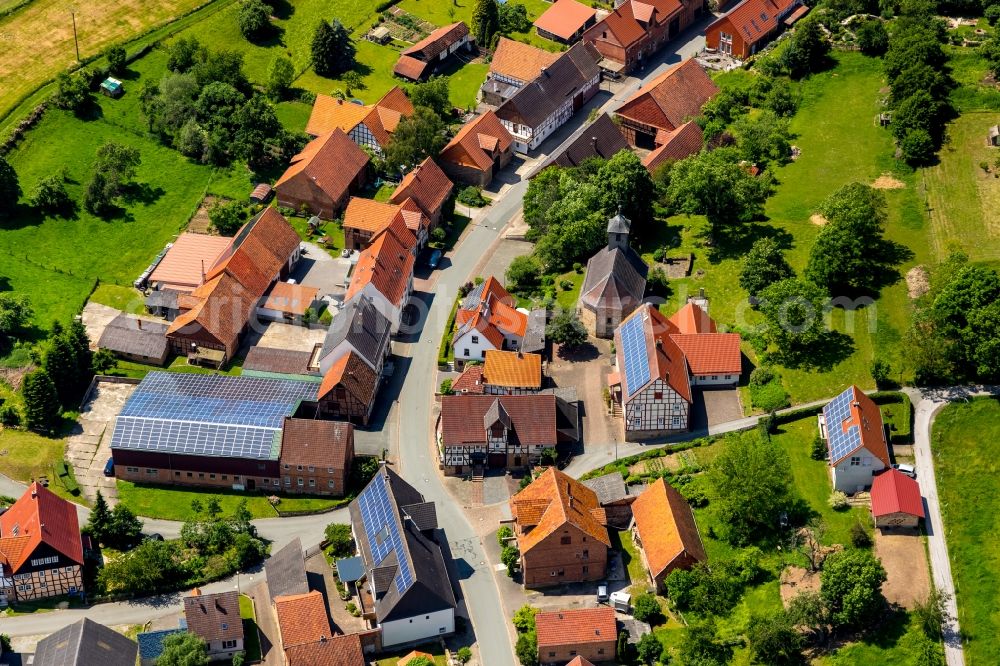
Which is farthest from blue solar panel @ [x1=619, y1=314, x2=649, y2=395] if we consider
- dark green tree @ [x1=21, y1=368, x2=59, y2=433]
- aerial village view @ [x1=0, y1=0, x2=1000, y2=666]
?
dark green tree @ [x1=21, y1=368, x2=59, y2=433]

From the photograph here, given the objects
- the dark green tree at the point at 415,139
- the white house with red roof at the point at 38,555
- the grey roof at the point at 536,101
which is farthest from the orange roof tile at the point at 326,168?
the white house with red roof at the point at 38,555

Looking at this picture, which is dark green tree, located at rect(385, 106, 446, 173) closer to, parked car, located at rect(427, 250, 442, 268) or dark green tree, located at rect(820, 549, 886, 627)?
parked car, located at rect(427, 250, 442, 268)

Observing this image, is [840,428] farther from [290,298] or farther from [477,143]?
[477,143]

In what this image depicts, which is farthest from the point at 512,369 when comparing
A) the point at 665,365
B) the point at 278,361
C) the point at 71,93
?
the point at 71,93

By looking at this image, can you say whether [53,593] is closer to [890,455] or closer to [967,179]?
[890,455]

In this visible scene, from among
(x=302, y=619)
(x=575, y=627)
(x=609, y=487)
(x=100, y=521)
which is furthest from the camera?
(x=609, y=487)

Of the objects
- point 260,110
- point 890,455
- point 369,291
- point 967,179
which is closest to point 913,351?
point 890,455
